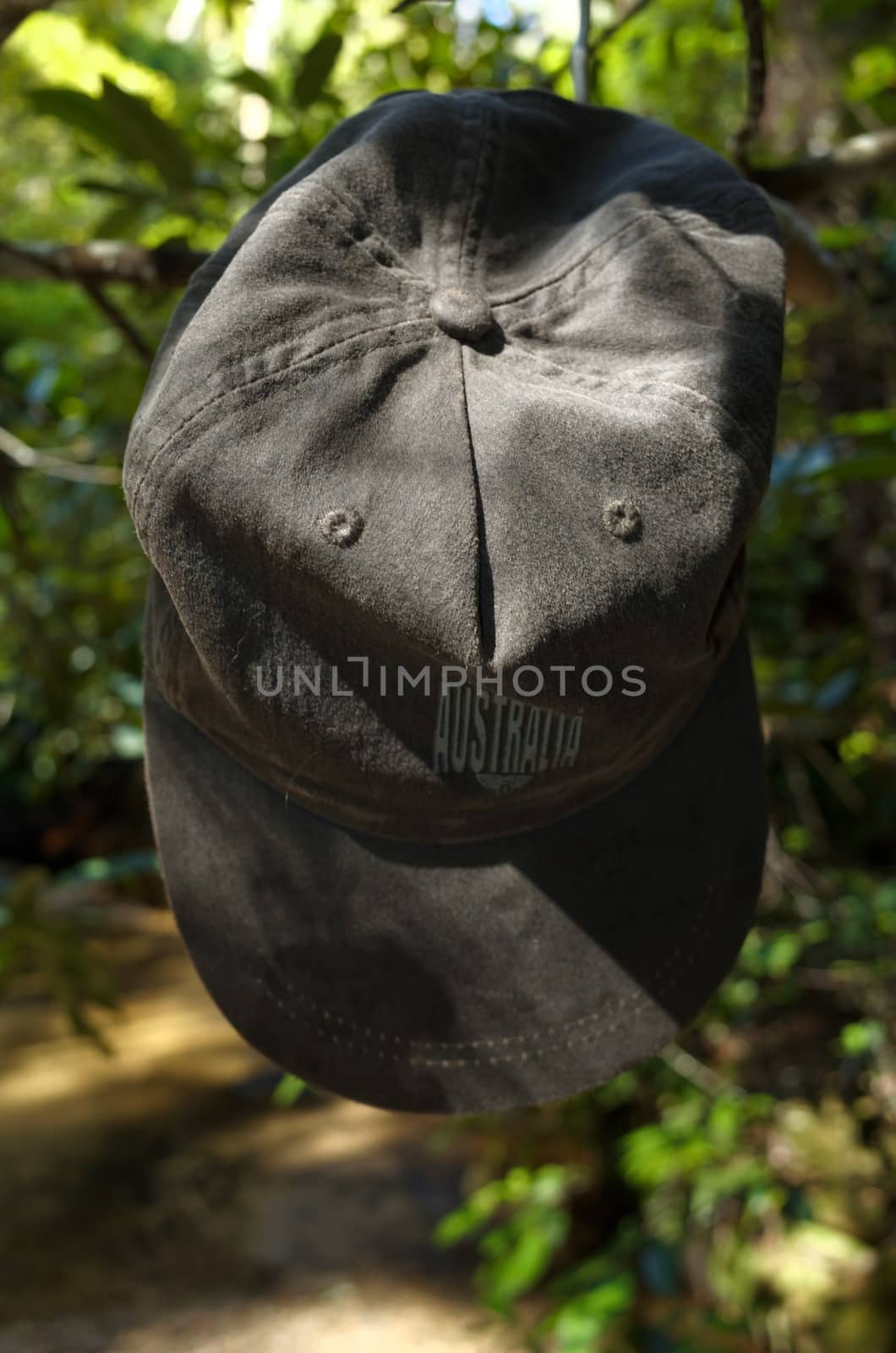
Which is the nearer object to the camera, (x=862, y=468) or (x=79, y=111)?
(x=862, y=468)

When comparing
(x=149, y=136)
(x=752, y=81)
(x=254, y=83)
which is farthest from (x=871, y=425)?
(x=254, y=83)

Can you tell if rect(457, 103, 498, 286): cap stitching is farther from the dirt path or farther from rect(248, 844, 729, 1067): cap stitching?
the dirt path

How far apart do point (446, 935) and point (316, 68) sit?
4.17 ft

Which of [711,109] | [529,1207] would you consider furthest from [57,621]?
[711,109]

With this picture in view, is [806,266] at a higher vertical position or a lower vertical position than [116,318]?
higher

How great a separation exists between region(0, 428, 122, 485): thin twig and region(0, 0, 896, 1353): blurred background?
0.24 feet

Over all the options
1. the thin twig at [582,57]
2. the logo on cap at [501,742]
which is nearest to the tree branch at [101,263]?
the thin twig at [582,57]

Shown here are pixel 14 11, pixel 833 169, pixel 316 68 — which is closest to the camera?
pixel 14 11

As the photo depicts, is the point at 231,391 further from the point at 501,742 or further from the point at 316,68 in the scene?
the point at 316,68

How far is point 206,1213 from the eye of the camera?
381cm

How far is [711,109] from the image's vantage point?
397 centimetres

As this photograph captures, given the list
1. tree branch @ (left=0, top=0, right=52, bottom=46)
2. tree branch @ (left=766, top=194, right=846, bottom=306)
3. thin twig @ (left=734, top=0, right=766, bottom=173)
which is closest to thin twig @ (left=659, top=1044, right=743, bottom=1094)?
tree branch @ (left=766, top=194, right=846, bottom=306)

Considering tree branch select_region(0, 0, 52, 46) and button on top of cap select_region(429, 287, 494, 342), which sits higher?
tree branch select_region(0, 0, 52, 46)

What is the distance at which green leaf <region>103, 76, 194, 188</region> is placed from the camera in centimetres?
140
